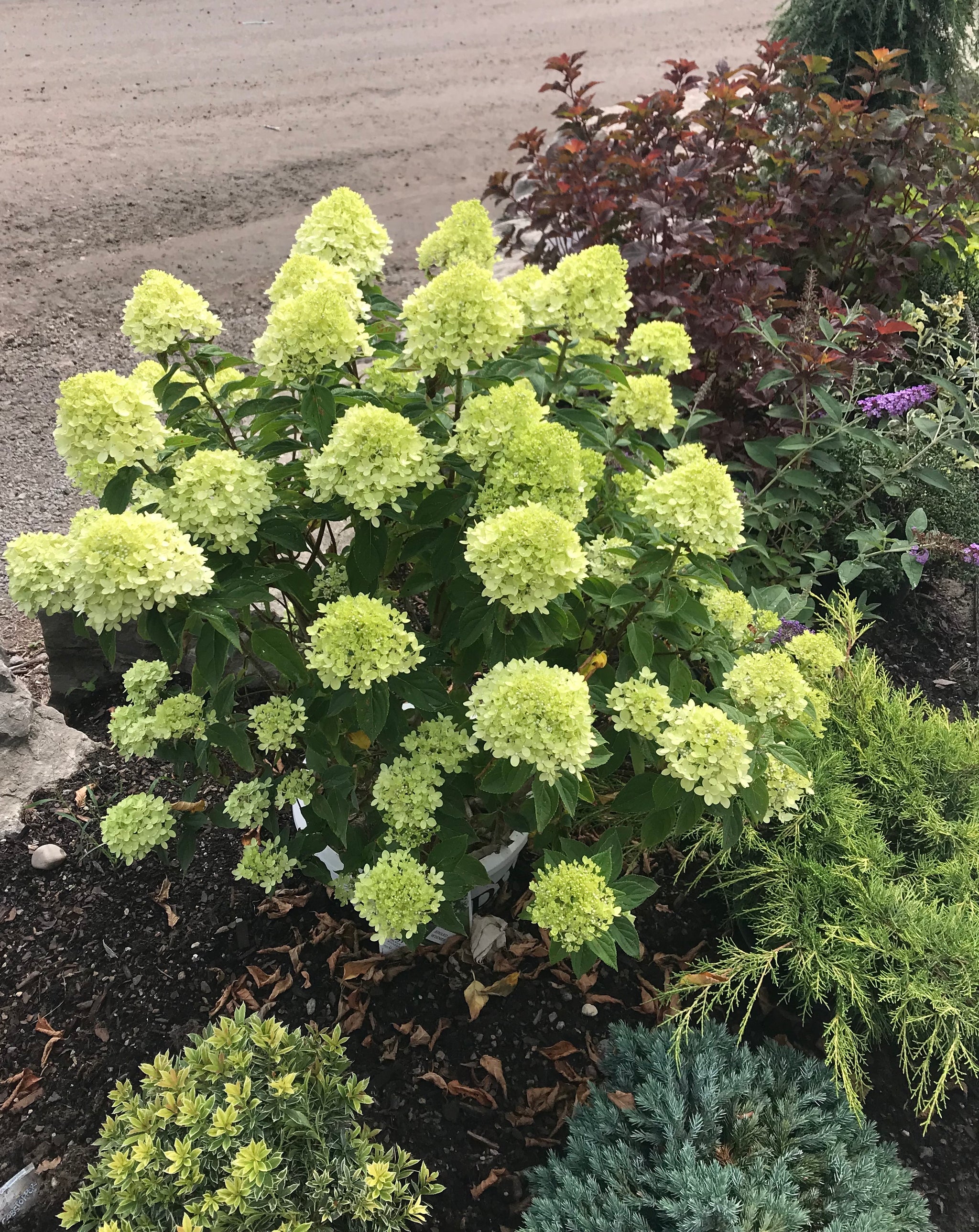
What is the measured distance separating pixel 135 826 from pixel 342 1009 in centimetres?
82

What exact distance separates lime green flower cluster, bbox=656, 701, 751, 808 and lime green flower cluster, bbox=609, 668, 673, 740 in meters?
0.07

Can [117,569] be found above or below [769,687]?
above

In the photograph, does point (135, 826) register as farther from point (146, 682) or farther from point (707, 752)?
point (707, 752)

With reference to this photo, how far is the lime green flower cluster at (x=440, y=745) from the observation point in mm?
1978

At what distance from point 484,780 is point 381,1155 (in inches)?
34.2

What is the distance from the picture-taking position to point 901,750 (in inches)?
108

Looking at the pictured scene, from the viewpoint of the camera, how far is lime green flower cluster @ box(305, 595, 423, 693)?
1621 mm

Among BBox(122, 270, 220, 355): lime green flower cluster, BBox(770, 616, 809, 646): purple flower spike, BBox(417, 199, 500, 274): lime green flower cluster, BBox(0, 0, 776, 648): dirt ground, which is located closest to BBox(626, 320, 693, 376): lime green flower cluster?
BBox(417, 199, 500, 274): lime green flower cluster

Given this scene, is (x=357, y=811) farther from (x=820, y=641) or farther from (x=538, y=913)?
(x=820, y=641)

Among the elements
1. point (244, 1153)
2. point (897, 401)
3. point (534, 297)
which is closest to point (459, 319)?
point (534, 297)

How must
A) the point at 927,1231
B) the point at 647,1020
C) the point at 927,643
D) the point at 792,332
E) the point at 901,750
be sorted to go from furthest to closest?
the point at 927,643, the point at 792,332, the point at 901,750, the point at 647,1020, the point at 927,1231

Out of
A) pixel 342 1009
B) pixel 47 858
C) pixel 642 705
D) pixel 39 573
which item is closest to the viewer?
pixel 39 573

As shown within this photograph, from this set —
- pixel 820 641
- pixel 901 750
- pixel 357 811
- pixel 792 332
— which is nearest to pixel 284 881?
pixel 357 811

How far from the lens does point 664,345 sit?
219cm
